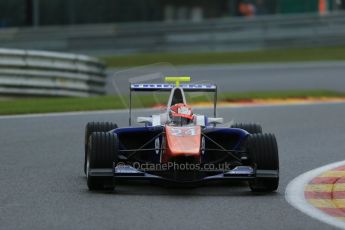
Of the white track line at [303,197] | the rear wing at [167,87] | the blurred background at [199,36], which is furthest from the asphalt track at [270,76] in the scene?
the white track line at [303,197]

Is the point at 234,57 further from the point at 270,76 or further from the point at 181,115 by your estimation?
the point at 181,115

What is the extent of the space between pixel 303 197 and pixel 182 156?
1231 millimetres

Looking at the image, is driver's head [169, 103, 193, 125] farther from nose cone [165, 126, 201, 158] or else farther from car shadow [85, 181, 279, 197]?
car shadow [85, 181, 279, 197]

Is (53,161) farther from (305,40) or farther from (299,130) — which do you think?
(305,40)

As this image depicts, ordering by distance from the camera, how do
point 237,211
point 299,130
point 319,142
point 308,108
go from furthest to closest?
point 308,108
point 299,130
point 319,142
point 237,211

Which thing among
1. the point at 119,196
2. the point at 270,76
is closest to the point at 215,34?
the point at 270,76

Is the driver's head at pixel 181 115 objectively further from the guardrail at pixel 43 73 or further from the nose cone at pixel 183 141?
the guardrail at pixel 43 73

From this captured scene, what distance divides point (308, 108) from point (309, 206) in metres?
9.23

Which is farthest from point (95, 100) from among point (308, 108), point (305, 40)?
point (305, 40)

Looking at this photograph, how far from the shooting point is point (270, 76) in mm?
25641

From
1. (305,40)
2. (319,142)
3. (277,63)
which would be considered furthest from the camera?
(305,40)

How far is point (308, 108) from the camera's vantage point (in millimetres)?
18156

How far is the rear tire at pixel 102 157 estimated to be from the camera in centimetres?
964

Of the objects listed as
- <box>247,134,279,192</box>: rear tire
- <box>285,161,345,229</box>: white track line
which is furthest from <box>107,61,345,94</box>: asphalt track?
<box>247,134,279,192</box>: rear tire
